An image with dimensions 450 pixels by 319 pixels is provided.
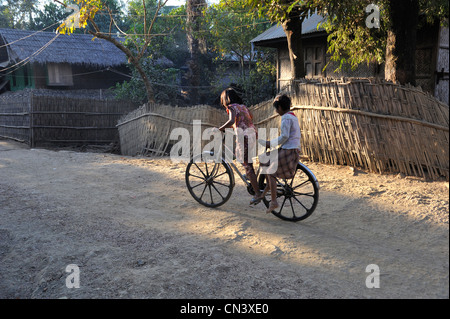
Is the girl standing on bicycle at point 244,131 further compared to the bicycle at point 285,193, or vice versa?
the girl standing on bicycle at point 244,131

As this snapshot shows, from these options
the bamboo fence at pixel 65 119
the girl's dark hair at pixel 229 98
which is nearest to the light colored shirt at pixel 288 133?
the girl's dark hair at pixel 229 98

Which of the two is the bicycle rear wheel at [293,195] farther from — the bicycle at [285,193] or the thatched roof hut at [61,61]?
the thatched roof hut at [61,61]

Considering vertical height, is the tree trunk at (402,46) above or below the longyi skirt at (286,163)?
above

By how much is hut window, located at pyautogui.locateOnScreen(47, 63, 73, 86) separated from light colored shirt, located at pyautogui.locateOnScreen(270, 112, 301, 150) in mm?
18677

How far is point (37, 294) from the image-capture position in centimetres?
324

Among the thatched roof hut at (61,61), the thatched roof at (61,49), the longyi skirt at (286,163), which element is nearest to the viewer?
the longyi skirt at (286,163)

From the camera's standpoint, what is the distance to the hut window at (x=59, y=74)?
19.9m

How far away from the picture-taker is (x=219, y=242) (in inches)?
153

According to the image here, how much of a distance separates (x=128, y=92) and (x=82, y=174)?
10045 millimetres

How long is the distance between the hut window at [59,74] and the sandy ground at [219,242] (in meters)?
15.1

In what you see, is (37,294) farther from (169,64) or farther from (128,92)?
(169,64)

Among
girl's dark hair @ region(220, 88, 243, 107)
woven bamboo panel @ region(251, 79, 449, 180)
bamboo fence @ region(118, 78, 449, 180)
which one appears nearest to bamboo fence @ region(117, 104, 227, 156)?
bamboo fence @ region(118, 78, 449, 180)

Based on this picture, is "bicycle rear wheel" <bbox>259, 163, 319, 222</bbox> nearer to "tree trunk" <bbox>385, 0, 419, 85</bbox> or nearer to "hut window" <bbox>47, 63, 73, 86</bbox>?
"tree trunk" <bbox>385, 0, 419, 85</bbox>
